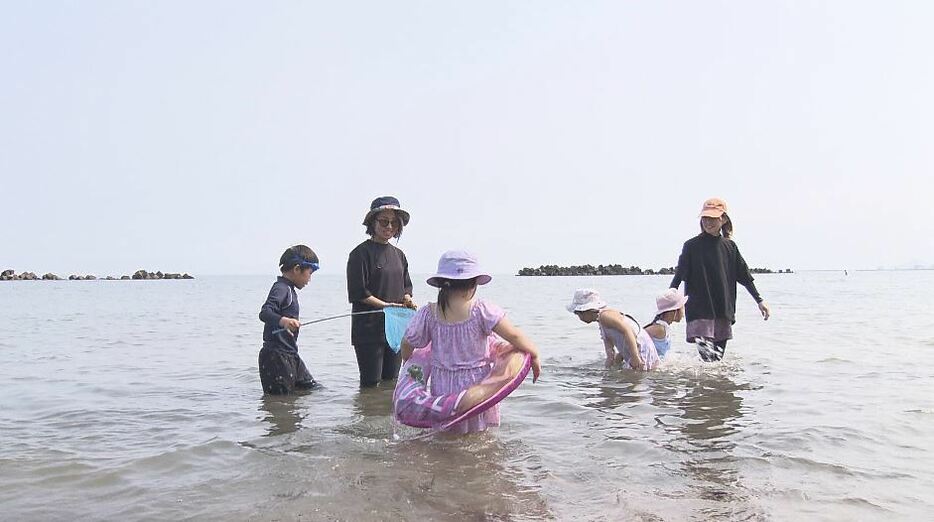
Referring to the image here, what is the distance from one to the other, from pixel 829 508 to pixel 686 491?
2.40ft

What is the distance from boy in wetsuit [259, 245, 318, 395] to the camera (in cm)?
664

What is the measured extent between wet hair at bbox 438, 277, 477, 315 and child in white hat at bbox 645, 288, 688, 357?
13.2 ft

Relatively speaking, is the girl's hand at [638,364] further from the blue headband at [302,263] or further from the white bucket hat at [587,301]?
the blue headband at [302,263]

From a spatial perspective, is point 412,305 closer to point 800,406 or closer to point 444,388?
Answer: point 444,388

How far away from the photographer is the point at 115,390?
8352 millimetres

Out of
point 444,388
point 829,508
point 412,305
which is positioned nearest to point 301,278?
point 412,305

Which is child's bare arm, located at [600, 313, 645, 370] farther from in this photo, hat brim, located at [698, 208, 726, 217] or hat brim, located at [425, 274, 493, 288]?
hat brim, located at [425, 274, 493, 288]

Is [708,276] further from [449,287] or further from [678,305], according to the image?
[449,287]

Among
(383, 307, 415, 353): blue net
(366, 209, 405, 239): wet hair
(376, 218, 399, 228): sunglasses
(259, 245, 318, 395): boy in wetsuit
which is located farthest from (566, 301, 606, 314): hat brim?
(259, 245, 318, 395): boy in wetsuit

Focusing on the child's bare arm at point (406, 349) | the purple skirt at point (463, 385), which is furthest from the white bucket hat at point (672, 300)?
the child's bare arm at point (406, 349)

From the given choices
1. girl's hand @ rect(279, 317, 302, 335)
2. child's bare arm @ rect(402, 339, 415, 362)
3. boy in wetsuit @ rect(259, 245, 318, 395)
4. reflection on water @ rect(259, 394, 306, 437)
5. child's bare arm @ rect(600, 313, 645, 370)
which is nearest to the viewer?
child's bare arm @ rect(402, 339, 415, 362)

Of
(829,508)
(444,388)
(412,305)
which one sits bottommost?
(829,508)

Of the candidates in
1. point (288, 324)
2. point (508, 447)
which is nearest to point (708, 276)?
point (508, 447)

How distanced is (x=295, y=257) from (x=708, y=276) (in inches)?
175
